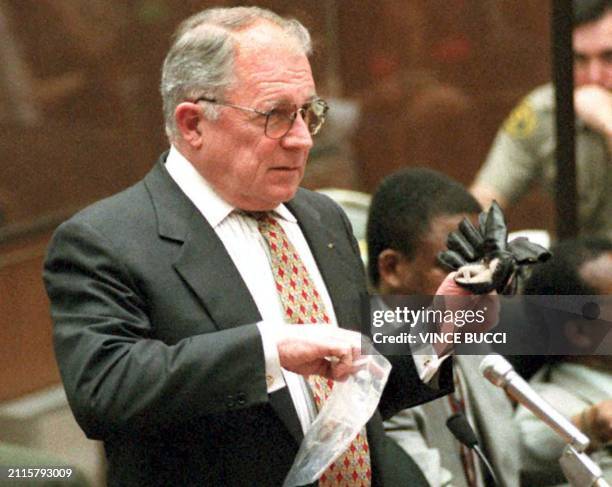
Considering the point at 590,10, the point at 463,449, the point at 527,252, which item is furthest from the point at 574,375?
the point at 590,10

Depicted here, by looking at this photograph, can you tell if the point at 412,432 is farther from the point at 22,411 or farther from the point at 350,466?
the point at 22,411

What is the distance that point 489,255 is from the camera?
237 cm

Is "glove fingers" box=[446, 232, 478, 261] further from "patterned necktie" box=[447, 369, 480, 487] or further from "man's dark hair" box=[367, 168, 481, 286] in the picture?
"man's dark hair" box=[367, 168, 481, 286]

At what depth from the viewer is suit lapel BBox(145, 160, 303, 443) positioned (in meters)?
2.40

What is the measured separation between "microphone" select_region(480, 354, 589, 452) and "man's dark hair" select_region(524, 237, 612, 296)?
1276 mm

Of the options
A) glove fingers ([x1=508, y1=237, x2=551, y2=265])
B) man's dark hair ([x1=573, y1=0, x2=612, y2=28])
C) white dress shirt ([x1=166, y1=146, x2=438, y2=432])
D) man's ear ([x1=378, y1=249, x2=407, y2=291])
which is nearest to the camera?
glove fingers ([x1=508, y1=237, x2=551, y2=265])

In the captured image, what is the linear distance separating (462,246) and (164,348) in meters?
0.57

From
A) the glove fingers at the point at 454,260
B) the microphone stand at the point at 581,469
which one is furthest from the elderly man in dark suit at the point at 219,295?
the microphone stand at the point at 581,469

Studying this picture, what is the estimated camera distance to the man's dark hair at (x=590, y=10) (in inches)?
180

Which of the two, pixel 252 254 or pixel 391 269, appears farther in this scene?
pixel 391 269

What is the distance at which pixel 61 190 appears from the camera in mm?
4211

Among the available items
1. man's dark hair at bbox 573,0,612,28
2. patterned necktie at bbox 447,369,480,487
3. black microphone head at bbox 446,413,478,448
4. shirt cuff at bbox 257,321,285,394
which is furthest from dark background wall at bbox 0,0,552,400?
shirt cuff at bbox 257,321,285,394

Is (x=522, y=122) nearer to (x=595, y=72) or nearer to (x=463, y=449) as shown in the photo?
(x=595, y=72)

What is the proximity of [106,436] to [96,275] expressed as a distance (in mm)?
288
